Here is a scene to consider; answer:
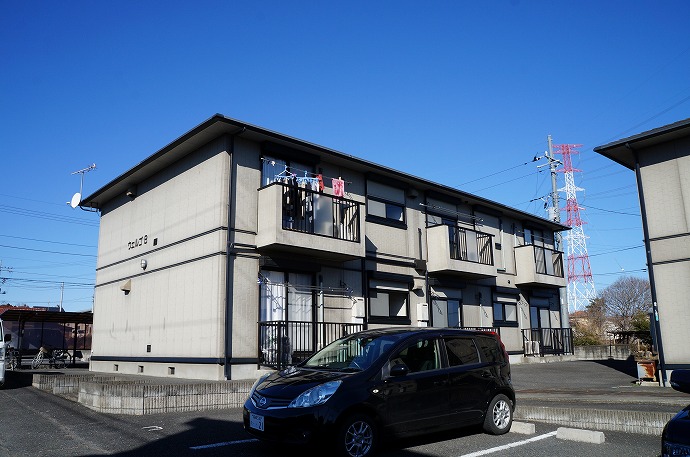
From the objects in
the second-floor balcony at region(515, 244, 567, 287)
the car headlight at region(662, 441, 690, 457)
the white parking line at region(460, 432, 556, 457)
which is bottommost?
the white parking line at region(460, 432, 556, 457)

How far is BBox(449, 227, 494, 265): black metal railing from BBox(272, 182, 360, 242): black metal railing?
466 cm

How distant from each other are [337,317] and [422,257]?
436 centimetres

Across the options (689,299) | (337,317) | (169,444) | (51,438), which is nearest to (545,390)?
(689,299)

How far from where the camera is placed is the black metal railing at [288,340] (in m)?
13.0

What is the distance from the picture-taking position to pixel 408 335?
24.1 feet

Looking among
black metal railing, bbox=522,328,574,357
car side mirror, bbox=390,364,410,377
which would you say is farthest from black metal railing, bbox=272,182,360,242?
black metal railing, bbox=522,328,574,357

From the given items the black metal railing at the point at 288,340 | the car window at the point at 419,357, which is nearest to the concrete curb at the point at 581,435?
the car window at the point at 419,357

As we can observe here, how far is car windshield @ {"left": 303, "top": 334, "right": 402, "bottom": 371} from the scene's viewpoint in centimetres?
693

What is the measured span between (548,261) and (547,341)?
11.0ft

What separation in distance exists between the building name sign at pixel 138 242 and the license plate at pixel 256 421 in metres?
11.4

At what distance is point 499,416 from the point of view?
7832 mm

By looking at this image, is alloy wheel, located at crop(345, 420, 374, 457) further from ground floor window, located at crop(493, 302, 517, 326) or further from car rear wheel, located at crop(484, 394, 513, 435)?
ground floor window, located at crop(493, 302, 517, 326)

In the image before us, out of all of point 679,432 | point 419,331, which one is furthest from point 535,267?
point 679,432

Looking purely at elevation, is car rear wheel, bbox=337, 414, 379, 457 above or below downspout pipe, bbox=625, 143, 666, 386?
below
